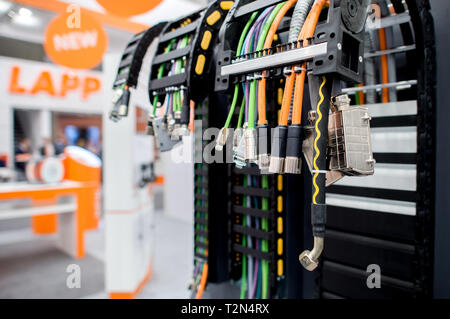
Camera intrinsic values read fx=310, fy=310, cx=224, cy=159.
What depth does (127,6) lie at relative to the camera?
1275 mm

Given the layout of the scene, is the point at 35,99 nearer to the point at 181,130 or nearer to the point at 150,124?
the point at 150,124

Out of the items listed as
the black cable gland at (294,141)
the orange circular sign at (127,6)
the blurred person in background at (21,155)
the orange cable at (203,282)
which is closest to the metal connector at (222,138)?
the black cable gland at (294,141)

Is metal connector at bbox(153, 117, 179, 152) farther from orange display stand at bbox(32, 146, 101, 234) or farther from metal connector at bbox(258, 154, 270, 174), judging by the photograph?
orange display stand at bbox(32, 146, 101, 234)

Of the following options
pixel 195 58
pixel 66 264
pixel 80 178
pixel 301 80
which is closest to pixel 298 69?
pixel 301 80

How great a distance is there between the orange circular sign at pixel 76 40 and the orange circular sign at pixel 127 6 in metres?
0.15

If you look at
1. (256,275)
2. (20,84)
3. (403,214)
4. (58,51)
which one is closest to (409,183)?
(403,214)

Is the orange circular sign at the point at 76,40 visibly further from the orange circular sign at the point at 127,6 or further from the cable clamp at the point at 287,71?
the cable clamp at the point at 287,71

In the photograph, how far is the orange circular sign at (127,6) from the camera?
1.23 metres

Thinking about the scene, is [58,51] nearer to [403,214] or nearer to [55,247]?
[403,214]

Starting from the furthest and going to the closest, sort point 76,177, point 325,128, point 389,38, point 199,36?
point 76,177 < point 389,38 < point 199,36 < point 325,128

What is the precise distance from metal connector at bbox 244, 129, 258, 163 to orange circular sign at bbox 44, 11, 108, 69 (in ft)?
3.18

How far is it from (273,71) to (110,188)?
79.2 inches

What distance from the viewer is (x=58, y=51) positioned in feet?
5.34

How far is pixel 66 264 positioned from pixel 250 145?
328cm
